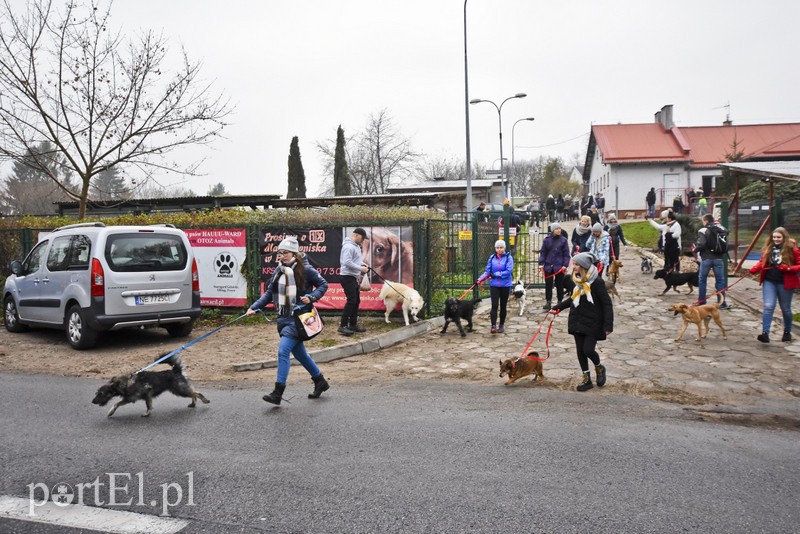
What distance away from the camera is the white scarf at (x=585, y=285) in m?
6.86

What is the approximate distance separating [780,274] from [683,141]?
1475 inches

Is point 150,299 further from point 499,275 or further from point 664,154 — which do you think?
point 664,154

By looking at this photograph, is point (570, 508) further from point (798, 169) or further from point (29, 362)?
point (798, 169)

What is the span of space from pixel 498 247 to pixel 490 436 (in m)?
5.42

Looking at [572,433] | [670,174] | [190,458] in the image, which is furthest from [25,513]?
[670,174]

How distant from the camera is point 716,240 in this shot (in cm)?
1139

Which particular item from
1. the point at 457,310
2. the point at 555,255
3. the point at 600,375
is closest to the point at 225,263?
the point at 457,310

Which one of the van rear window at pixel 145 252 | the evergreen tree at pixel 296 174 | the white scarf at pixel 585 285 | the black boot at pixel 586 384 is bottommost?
the black boot at pixel 586 384

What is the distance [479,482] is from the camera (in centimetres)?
429

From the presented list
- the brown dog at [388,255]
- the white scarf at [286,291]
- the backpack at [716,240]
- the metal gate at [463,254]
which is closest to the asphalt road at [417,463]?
the white scarf at [286,291]

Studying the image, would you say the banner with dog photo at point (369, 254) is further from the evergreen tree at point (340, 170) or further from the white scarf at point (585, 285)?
the evergreen tree at point (340, 170)

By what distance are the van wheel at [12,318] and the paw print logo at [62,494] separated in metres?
8.74

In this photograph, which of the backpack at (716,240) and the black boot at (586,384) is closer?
the black boot at (586,384)

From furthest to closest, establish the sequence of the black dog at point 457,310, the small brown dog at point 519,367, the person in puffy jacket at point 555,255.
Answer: the person in puffy jacket at point 555,255
the black dog at point 457,310
the small brown dog at point 519,367
